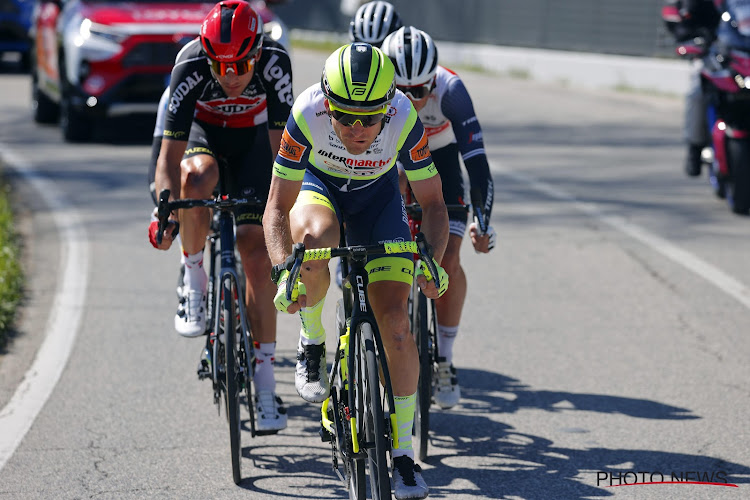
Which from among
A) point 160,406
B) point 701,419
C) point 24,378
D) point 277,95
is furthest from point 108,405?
point 701,419

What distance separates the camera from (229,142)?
6465mm

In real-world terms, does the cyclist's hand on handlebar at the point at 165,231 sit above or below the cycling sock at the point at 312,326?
above

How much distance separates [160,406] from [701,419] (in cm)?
288

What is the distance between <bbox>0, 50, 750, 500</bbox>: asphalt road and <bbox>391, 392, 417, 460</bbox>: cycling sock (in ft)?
1.92

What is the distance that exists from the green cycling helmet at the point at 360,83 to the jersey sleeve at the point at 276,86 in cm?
142

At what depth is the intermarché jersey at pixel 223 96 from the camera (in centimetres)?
605

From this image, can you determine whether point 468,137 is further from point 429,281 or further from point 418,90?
point 429,281

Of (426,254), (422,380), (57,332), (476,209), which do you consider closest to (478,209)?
(476,209)

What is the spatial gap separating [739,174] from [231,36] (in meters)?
6.95

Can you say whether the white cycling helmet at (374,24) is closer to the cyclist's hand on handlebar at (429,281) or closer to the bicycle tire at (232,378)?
the bicycle tire at (232,378)

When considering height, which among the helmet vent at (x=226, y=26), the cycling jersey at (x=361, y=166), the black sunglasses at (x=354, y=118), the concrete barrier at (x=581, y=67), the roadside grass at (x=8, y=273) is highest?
the helmet vent at (x=226, y=26)

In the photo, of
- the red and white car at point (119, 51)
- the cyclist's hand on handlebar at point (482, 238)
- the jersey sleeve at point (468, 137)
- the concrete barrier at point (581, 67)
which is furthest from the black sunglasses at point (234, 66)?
the concrete barrier at point (581, 67)

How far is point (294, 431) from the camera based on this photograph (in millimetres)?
6211

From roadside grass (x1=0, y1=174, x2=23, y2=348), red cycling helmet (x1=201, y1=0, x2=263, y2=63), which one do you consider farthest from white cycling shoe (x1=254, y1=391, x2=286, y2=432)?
roadside grass (x1=0, y1=174, x2=23, y2=348)
